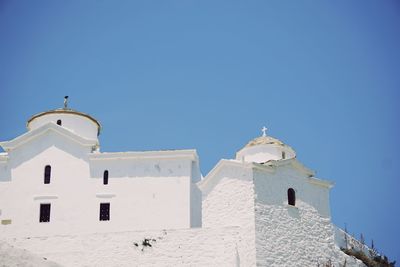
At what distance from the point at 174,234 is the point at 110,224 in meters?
4.42

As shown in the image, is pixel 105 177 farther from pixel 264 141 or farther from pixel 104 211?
pixel 264 141

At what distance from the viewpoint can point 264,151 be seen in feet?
112

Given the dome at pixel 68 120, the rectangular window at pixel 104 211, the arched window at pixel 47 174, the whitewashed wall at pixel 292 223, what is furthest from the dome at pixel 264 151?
the arched window at pixel 47 174

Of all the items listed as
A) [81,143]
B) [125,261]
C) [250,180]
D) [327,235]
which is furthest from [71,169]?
[327,235]

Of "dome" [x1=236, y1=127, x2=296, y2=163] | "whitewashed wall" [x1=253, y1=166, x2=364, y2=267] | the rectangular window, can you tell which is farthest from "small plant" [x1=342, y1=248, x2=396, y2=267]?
the rectangular window

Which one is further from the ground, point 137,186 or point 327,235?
point 137,186

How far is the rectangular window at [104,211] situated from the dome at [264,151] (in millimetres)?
6553

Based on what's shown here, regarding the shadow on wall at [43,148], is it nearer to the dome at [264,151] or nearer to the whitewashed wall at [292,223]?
the dome at [264,151]

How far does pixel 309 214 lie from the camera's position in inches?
1236

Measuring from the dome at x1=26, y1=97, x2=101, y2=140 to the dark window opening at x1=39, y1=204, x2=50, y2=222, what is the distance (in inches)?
173

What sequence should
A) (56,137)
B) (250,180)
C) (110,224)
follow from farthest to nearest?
1. (56,137)
2. (110,224)
3. (250,180)

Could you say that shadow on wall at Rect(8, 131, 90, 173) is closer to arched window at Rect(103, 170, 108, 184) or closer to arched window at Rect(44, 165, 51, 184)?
arched window at Rect(44, 165, 51, 184)

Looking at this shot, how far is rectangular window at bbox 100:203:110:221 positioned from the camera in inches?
1335

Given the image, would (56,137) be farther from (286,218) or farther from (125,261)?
(286,218)
